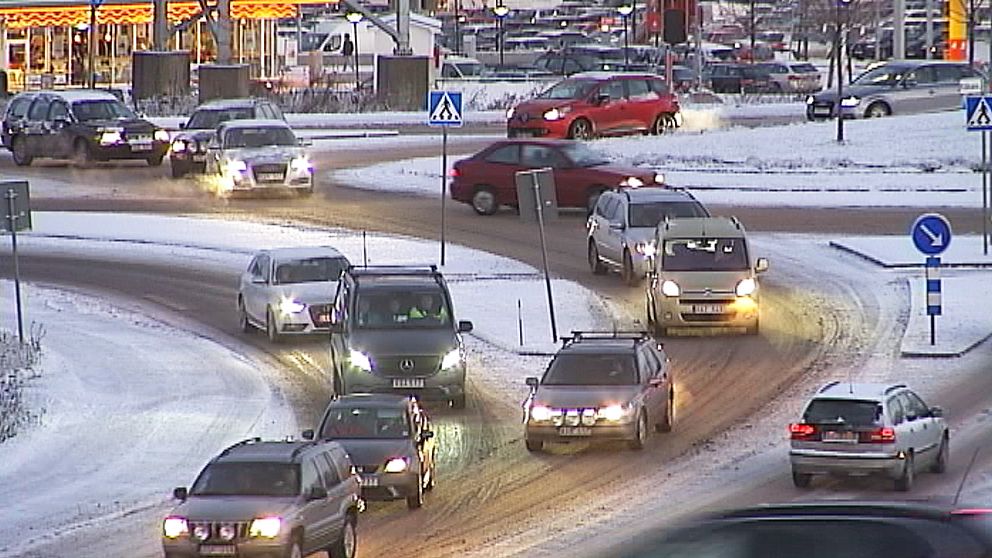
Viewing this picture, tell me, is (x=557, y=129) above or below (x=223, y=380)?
above

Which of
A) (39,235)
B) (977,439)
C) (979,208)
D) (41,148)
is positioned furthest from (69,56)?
(977,439)

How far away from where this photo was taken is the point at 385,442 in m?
21.1

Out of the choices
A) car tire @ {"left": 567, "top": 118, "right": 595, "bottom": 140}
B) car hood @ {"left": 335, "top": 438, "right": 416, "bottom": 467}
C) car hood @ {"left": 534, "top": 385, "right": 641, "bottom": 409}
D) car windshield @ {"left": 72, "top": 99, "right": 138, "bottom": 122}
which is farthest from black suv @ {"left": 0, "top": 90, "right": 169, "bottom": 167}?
car hood @ {"left": 335, "top": 438, "right": 416, "bottom": 467}

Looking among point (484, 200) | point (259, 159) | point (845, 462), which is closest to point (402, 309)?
point (845, 462)

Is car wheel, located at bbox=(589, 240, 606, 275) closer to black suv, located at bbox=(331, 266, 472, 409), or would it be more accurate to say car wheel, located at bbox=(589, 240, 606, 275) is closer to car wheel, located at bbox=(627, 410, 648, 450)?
black suv, located at bbox=(331, 266, 472, 409)

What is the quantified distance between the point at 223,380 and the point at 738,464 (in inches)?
309

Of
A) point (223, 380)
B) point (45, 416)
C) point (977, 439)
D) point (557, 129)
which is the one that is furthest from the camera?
point (557, 129)

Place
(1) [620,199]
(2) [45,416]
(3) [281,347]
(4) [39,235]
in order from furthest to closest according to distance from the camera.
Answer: (4) [39,235] → (1) [620,199] → (3) [281,347] → (2) [45,416]

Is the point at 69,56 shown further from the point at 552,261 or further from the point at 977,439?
the point at 977,439

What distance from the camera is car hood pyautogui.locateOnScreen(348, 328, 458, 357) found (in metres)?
25.8

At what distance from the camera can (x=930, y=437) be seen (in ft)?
71.4

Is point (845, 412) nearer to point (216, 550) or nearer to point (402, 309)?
point (216, 550)

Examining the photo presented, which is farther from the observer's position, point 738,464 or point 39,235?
point 39,235

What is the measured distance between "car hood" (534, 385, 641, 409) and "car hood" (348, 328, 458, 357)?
2.43 metres
